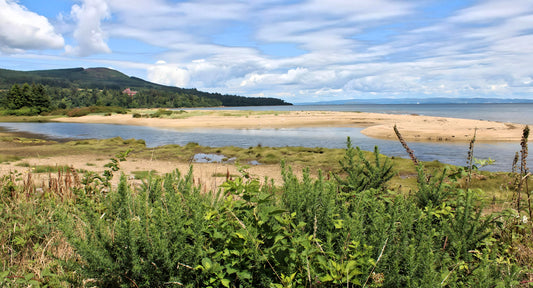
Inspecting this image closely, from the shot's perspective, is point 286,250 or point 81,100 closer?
point 286,250

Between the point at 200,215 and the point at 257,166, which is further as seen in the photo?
the point at 257,166

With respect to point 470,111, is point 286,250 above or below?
below

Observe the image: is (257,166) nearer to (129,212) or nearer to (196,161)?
(196,161)

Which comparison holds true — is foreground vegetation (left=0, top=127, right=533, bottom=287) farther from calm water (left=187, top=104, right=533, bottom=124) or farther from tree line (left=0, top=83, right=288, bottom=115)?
tree line (left=0, top=83, right=288, bottom=115)

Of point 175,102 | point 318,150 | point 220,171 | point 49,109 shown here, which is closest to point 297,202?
point 220,171

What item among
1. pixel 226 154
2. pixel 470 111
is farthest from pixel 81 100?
pixel 470 111

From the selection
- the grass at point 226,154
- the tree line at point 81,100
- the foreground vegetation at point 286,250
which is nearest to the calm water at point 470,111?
the tree line at point 81,100

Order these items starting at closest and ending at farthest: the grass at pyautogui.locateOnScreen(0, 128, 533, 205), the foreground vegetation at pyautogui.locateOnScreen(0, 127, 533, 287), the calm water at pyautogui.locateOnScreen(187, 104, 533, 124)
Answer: the foreground vegetation at pyautogui.locateOnScreen(0, 127, 533, 287), the grass at pyautogui.locateOnScreen(0, 128, 533, 205), the calm water at pyautogui.locateOnScreen(187, 104, 533, 124)

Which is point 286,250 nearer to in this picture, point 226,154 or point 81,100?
point 226,154

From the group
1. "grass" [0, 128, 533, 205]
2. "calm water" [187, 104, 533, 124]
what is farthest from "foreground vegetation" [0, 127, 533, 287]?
"calm water" [187, 104, 533, 124]

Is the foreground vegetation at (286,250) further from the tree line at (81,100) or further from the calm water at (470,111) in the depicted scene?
the tree line at (81,100)

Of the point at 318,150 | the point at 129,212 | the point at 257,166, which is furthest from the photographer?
the point at 318,150

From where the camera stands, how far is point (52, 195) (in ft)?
18.3

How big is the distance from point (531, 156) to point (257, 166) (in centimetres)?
1478
